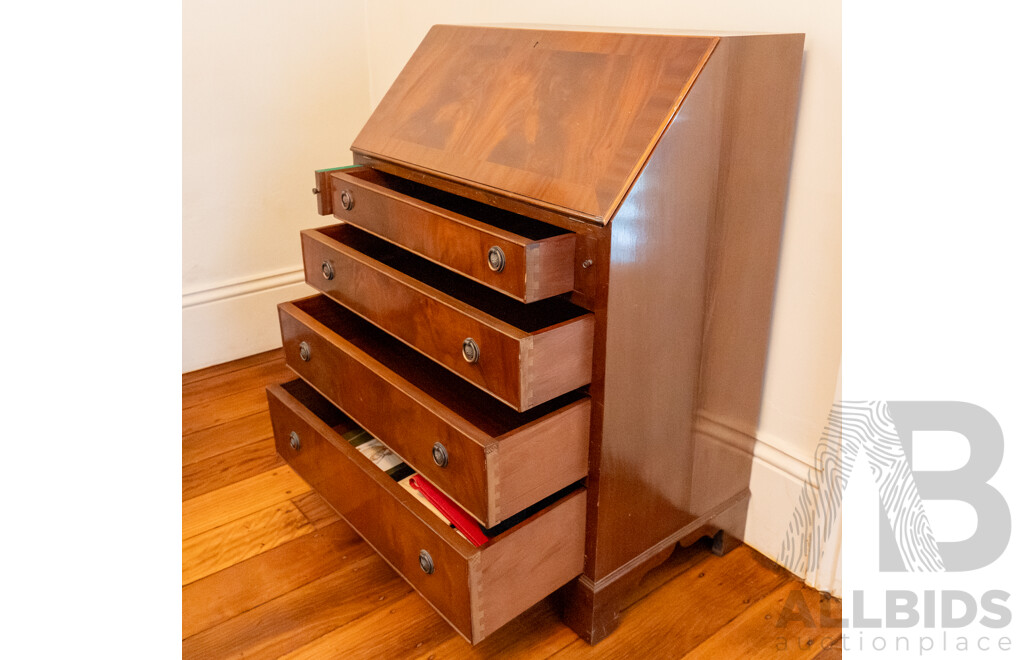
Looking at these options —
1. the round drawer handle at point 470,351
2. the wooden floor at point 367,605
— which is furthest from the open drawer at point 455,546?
the round drawer handle at point 470,351

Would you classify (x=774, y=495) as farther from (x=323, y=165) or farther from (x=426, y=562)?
(x=323, y=165)

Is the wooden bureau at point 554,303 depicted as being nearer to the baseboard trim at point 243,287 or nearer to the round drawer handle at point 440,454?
the round drawer handle at point 440,454

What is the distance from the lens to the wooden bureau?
0.94 metres

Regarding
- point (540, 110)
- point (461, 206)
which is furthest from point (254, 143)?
point (540, 110)

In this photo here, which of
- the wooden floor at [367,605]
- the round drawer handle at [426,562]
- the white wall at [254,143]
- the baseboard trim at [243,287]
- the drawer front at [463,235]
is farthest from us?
the baseboard trim at [243,287]

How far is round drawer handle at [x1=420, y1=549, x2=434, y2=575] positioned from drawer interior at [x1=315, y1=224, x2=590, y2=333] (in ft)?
1.12

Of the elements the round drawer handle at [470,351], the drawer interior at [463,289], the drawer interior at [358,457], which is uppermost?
the drawer interior at [463,289]

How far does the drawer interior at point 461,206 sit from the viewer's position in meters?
1.17

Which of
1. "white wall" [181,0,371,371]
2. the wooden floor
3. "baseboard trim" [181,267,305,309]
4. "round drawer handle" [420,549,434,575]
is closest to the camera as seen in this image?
"round drawer handle" [420,549,434,575]

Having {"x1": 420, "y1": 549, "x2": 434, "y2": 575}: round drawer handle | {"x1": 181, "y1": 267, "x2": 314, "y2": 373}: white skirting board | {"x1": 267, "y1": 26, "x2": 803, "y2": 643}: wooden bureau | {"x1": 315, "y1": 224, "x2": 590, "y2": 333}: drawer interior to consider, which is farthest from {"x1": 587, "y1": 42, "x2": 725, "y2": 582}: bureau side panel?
{"x1": 181, "y1": 267, "x2": 314, "y2": 373}: white skirting board

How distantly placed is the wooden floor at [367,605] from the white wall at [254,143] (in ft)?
2.12

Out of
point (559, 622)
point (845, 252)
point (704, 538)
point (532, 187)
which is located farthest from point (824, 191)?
point (559, 622)

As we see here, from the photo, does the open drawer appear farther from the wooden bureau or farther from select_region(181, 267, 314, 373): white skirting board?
select_region(181, 267, 314, 373): white skirting board

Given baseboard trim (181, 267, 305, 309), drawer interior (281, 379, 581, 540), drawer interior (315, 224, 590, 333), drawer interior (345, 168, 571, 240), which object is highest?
drawer interior (345, 168, 571, 240)
